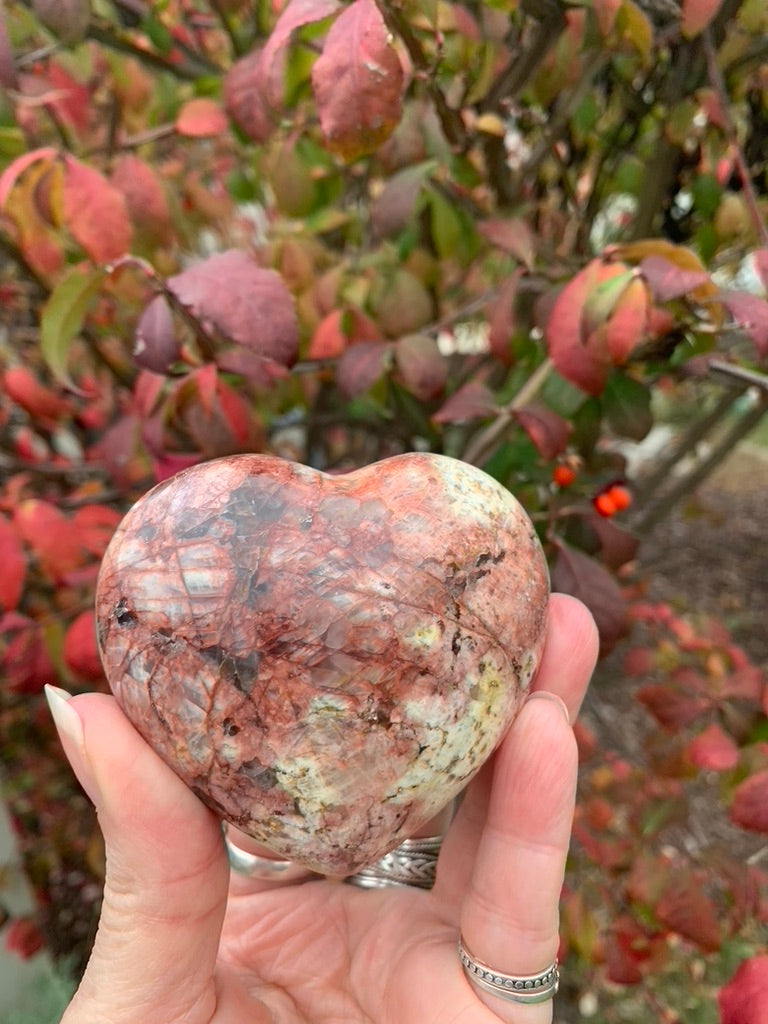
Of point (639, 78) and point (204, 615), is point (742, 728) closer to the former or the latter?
point (204, 615)

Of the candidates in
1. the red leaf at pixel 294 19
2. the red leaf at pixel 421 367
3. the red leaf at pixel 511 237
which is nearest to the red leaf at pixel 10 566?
the red leaf at pixel 421 367

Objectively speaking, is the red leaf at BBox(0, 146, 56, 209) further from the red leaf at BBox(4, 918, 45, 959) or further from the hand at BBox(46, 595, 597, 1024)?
the red leaf at BBox(4, 918, 45, 959)

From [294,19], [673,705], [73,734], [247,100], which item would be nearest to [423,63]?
[294,19]

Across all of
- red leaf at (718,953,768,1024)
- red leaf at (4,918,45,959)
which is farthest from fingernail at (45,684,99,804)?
red leaf at (4,918,45,959)

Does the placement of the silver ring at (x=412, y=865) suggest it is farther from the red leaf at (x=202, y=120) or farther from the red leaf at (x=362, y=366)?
the red leaf at (x=202, y=120)

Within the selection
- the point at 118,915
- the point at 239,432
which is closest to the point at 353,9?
the point at 239,432

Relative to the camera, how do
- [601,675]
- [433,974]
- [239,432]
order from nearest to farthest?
1. [433,974]
2. [239,432]
3. [601,675]

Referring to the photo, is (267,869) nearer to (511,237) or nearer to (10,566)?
(10,566)
